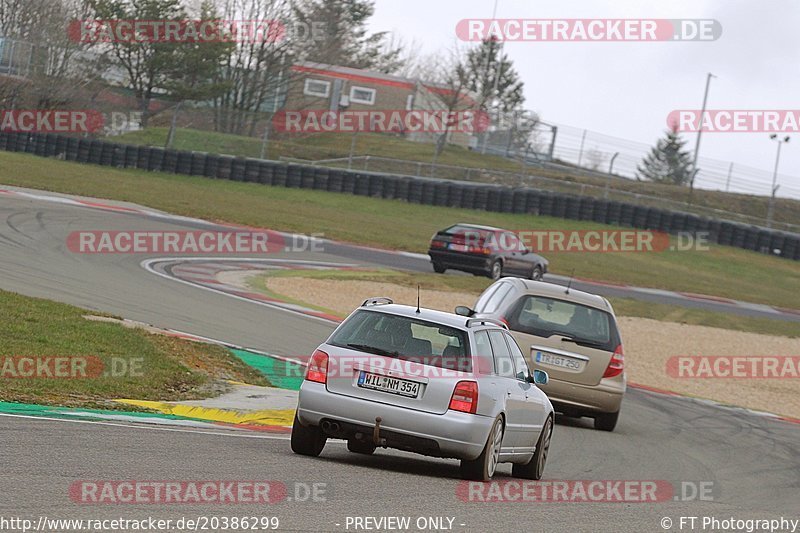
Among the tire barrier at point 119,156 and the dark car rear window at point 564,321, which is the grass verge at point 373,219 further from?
the dark car rear window at point 564,321

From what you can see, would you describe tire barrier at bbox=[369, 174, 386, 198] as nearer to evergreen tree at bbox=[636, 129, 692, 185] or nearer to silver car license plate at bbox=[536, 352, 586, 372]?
evergreen tree at bbox=[636, 129, 692, 185]

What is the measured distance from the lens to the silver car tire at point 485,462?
8758 mm

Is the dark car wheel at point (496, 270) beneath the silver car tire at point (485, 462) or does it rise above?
beneath

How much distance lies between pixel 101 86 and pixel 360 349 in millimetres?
49505

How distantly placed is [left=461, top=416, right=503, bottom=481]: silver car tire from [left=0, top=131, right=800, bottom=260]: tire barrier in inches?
1444

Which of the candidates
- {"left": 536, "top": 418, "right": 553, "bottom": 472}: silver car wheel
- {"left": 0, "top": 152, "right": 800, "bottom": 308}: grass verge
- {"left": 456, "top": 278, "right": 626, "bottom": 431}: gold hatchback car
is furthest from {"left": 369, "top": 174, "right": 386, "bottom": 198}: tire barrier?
{"left": 536, "top": 418, "right": 553, "bottom": 472}: silver car wheel

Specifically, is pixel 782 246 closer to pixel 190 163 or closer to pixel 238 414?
pixel 190 163

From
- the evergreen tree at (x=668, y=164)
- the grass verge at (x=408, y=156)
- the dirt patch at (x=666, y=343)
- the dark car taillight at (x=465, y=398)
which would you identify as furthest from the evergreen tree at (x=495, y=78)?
the dark car taillight at (x=465, y=398)

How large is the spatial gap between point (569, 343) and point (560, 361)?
23 cm

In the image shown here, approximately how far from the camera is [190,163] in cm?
4488

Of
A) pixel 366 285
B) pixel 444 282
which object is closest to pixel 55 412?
pixel 366 285

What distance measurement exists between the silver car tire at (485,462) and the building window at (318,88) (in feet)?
207

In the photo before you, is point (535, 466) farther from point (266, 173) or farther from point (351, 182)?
point (351, 182)

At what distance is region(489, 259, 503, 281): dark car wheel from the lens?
3058 centimetres
